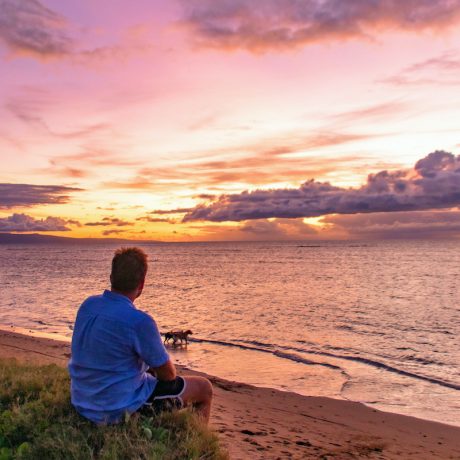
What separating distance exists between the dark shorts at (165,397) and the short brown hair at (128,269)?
45.9 inches

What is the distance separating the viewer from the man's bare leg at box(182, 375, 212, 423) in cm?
515

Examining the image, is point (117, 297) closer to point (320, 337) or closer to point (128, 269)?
point (128, 269)

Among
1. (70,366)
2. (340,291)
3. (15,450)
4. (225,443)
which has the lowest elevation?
A: (340,291)

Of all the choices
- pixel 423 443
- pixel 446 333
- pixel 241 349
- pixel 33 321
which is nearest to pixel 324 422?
pixel 423 443

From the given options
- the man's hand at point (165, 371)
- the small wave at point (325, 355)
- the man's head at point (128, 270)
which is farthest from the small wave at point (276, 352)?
the man's head at point (128, 270)

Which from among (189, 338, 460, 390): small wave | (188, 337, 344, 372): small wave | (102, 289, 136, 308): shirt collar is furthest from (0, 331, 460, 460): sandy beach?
(188, 337, 344, 372): small wave

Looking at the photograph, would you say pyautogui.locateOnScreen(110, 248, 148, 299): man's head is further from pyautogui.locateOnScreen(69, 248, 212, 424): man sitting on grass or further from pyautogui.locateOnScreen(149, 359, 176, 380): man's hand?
pyautogui.locateOnScreen(149, 359, 176, 380): man's hand

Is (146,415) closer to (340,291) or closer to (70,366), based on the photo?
(70,366)

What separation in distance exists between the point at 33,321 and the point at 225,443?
832 inches

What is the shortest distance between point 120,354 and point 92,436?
0.91m

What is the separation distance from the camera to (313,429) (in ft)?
26.8

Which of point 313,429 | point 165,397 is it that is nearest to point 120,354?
point 165,397

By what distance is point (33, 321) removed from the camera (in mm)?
24516

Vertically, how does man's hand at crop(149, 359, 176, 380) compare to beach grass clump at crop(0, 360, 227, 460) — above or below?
above
